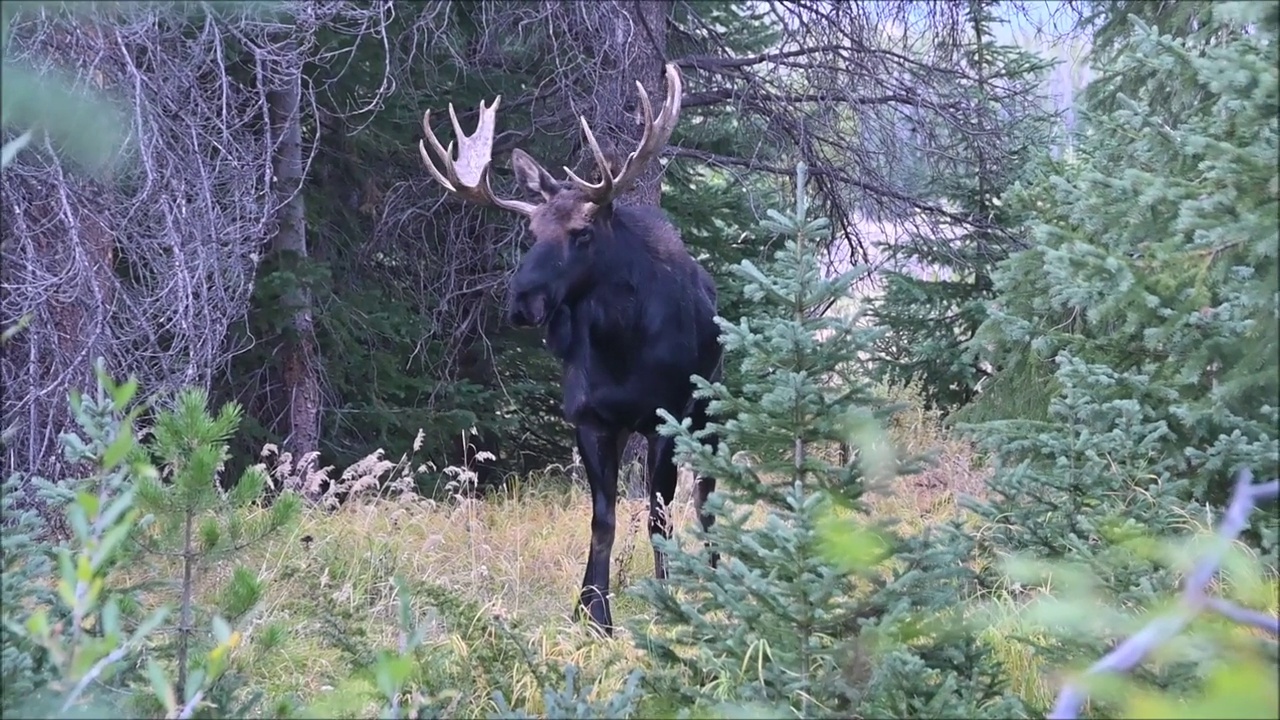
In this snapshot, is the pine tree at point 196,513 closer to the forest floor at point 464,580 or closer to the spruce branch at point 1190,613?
the forest floor at point 464,580

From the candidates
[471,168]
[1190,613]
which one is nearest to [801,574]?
[1190,613]

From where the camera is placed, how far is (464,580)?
6141mm

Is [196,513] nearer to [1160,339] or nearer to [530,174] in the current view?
[1160,339]

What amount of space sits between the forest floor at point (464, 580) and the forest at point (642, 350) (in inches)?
1.4

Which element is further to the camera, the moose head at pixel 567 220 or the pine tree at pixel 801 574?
the moose head at pixel 567 220

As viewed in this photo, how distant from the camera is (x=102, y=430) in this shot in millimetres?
3574

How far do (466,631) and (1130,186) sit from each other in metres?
2.82

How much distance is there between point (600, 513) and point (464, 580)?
2.40ft

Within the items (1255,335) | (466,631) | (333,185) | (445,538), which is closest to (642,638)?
(466,631)

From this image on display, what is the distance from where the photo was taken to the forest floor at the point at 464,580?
4.30 meters

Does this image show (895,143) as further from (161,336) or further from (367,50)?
(161,336)

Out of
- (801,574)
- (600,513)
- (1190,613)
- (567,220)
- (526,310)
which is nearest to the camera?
(1190,613)

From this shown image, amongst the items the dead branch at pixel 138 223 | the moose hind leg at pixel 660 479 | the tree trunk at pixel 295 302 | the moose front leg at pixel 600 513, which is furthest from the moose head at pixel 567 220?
the tree trunk at pixel 295 302

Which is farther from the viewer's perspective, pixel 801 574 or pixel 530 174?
pixel 530 174
